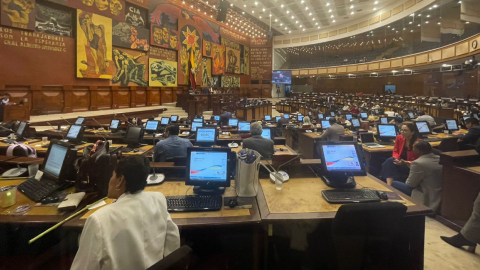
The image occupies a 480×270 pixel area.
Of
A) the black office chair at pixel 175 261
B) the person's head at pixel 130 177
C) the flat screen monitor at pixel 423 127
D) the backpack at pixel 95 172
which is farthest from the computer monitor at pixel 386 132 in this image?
the black office chair at pixel 175 261

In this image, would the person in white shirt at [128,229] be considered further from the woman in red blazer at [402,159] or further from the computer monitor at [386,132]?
the computer monitor at [386,132]

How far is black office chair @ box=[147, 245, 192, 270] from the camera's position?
1144mm

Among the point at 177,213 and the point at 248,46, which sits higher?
the point at 248,46

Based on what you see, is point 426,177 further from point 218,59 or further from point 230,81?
point 230,81

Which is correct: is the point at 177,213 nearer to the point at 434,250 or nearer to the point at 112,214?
the point at 112,214

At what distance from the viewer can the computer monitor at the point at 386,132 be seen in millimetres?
5906

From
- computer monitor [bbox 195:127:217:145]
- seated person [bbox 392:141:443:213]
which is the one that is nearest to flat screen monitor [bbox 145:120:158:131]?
computer monitor [bbox 195:127:217:145]

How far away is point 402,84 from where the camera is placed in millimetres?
20984

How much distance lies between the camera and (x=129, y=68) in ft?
43.5

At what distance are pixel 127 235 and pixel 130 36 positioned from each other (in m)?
13.6

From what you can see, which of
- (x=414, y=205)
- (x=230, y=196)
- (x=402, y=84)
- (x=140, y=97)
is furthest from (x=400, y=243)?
(x=402, y=84)

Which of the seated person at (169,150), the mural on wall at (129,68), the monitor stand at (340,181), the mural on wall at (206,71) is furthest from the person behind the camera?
the mural on wall at (206,71)

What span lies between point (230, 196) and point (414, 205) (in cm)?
152

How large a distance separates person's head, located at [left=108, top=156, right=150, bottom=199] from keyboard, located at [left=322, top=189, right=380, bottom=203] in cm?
153
